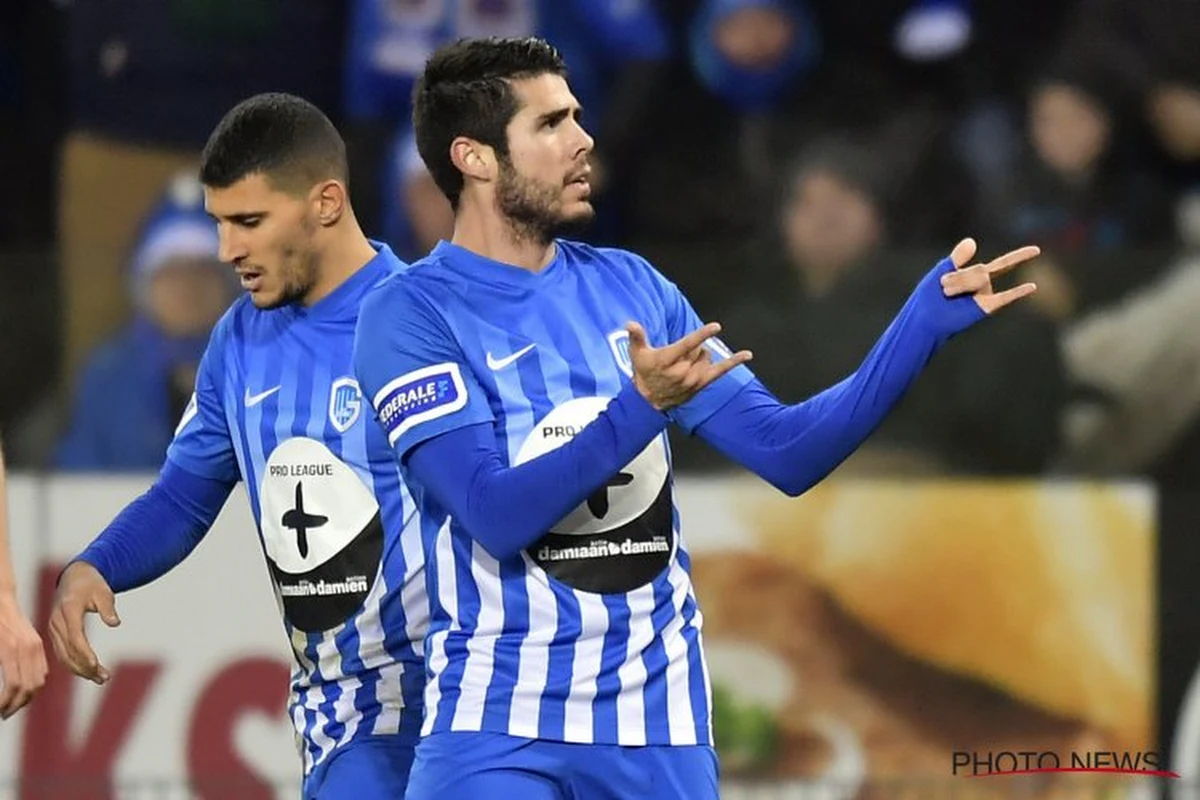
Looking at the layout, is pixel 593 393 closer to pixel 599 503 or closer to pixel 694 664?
pixel 599 503

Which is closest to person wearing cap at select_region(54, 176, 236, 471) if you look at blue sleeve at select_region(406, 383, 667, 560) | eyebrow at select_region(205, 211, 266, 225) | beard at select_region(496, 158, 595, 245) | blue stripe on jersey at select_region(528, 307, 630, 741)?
eyebrow at select_region(205, 211, 266, 225)

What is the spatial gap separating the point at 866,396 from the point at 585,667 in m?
0.64

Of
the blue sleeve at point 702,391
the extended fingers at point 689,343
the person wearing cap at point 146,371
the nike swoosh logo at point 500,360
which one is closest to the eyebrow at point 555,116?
the blue sleeve at point 702,391

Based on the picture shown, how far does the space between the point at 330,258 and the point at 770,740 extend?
281 cm

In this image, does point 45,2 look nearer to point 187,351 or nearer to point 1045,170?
point 187,351

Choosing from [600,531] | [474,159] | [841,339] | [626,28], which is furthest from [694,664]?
[626,28]

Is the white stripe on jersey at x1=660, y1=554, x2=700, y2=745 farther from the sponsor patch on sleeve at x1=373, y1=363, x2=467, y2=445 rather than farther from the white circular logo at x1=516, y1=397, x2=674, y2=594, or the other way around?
the sponsor patch on sleeve at x1=373, y1=363, x2=467, y2=445

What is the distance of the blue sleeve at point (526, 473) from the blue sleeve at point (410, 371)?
4 cm

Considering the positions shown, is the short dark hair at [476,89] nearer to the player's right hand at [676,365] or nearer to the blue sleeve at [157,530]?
the player's right hand at [676,365]

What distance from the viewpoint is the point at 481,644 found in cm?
372

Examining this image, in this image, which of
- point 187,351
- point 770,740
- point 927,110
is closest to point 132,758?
point 187,351

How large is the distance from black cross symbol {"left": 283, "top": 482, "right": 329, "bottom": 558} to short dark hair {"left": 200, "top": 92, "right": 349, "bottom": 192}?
0.59 meters

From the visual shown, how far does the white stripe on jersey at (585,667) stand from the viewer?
3.68 m

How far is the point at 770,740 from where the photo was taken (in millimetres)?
6633
